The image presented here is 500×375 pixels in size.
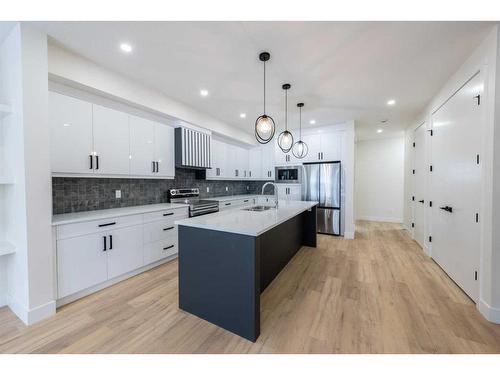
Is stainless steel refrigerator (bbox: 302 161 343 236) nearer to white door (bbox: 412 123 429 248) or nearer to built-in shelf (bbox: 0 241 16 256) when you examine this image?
white door (bbox: 412 123 429 248)

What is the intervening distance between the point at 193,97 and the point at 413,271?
434cm

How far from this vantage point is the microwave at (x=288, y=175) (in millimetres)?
5434

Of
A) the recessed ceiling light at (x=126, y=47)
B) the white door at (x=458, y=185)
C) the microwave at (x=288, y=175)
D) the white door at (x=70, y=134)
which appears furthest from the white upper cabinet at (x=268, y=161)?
the white door at (x=70, y=134)

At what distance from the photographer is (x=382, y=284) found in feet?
8.59

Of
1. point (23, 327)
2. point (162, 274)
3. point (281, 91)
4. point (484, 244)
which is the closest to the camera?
point (23, 327)

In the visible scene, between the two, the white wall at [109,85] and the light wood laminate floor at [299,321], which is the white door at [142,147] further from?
the light wood laminate floor at [299,321]

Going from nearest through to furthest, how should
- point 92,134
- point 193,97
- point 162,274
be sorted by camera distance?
point 92,134 → point 162,274 → point 193,97

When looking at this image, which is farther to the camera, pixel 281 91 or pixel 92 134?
pixel 281 91

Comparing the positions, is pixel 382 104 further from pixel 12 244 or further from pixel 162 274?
pixel 12 244

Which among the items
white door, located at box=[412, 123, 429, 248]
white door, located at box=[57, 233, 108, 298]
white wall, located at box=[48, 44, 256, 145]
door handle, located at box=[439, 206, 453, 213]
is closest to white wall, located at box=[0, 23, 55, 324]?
white door, located at box=[57, 233, 108, 298]

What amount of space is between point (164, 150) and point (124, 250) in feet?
5.72

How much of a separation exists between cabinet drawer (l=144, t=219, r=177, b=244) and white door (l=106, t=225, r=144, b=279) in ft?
0.31

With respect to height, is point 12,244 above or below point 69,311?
above
